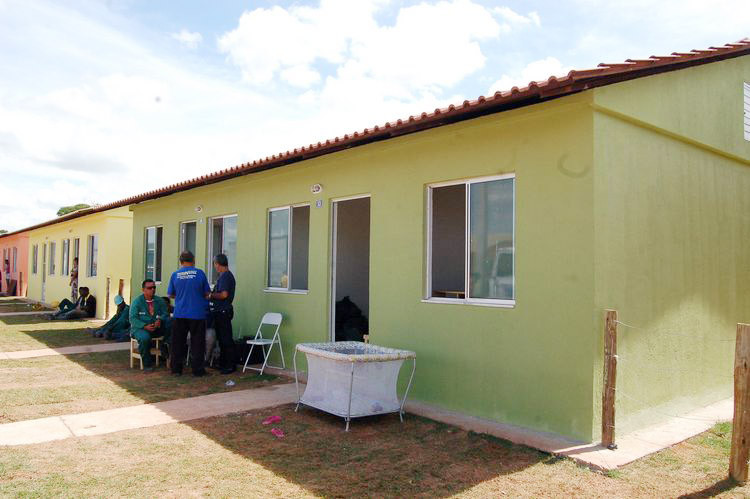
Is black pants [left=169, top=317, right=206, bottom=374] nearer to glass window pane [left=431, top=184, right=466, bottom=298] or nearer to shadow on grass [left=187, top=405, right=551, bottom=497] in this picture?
shadow on grass [left=187, top=405, right=551, bottom=497]

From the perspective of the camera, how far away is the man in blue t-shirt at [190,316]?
887cm

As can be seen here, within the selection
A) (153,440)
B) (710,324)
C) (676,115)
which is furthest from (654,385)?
(153,440)

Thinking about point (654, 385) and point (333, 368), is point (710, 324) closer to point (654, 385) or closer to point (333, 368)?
point (654, 385)

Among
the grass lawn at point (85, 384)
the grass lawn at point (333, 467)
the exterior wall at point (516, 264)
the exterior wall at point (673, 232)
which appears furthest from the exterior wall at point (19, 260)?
the exterior wall at point (673, 232)

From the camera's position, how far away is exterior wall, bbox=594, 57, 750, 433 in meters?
5.76

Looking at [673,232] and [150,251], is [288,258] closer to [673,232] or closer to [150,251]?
[673,232]

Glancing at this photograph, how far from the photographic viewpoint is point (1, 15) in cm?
798

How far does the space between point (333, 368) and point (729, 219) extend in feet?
18.6

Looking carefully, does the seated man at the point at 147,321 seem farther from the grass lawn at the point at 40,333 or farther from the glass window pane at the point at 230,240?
the grass lawn at the point at 40,333

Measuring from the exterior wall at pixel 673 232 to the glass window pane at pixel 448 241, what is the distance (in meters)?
1.94

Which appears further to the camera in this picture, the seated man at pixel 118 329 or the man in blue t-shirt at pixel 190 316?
the seated man at pixel 118 329

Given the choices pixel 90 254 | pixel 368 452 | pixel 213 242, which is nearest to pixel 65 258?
pixel 90 254

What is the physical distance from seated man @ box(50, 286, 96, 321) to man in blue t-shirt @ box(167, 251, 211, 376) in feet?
34.2

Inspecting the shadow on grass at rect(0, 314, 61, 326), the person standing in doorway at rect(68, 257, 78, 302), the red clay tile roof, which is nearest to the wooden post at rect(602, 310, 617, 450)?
the red clay tile roof
